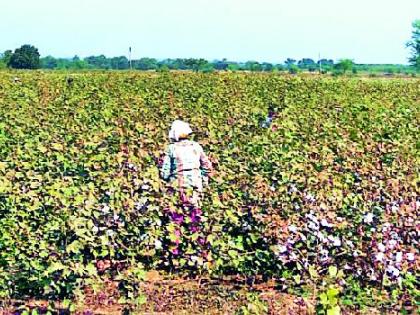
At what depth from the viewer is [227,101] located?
20.5 metres

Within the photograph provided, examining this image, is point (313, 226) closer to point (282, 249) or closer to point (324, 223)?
point (324, 223)

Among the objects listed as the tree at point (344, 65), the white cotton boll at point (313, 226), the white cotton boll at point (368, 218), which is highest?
the white cotton boll at point (368, 218)

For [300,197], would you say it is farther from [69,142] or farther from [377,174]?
[69,142]

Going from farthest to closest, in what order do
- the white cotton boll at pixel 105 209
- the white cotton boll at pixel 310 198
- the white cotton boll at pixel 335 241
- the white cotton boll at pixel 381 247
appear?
1. the white cotton boll at pixel 310 198
2. the white cotton boll at pixel 105 209
3. the white cotton boll at pixel 335 241
4. the white cotton boll at pixel 381 247

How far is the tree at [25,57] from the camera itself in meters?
56.1

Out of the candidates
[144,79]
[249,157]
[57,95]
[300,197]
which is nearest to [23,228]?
[300,197]

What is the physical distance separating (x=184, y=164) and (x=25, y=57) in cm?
4988

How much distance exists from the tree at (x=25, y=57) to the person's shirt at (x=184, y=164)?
4908 centimetres

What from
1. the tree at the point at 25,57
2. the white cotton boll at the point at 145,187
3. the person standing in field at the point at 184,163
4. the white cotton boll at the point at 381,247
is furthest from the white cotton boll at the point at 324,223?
the tree at the point at 25,57

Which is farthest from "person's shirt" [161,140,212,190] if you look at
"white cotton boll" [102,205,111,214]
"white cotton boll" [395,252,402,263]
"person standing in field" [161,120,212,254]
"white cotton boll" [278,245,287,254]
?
"white cotton boll" [395,252,402,263]

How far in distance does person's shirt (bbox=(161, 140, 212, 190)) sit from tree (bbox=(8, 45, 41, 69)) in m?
49.1

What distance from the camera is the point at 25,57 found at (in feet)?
185

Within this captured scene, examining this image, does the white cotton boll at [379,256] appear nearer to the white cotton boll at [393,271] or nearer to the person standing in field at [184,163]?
the white cotton boll at [393,271]

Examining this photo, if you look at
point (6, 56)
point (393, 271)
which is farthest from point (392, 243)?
point (6, 56)
